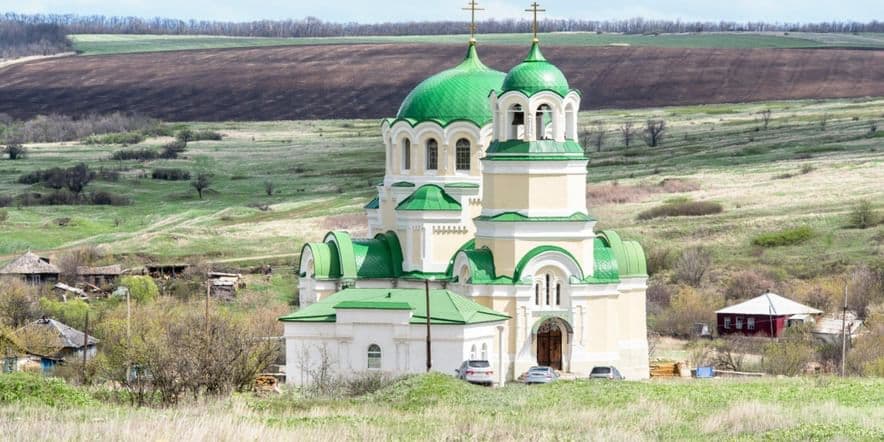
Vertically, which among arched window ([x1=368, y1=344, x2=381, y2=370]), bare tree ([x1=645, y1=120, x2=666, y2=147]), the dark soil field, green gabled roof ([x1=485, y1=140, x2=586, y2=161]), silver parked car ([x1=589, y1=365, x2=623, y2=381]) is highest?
the dark soil field

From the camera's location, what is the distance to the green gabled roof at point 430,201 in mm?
43969

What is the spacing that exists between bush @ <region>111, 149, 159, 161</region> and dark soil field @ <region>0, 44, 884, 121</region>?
14.7 m

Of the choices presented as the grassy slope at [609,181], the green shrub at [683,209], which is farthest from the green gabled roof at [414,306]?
the green shrub at [683,209]

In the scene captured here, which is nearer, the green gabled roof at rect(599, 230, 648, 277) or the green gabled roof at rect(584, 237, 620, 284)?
the green gabled roof at rect(584, 237, 620, 284)

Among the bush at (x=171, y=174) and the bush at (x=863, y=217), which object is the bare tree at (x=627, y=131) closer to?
the bush at (x=171, y=174)

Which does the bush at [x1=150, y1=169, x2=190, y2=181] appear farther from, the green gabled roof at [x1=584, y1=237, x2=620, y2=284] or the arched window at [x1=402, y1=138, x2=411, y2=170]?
the green gabled roof at [x1=584, y1=237, x2=620, y2=284]

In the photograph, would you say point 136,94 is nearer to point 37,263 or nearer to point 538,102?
point 37,263

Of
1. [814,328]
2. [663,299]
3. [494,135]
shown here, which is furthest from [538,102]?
[663,299]

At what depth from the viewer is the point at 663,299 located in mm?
59250

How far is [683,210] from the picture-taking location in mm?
77188

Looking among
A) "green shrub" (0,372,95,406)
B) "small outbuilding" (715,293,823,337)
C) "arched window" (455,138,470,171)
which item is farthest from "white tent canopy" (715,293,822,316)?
"green shrub" (0,372,95,406)

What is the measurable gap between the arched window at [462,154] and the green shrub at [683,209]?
3159 cm

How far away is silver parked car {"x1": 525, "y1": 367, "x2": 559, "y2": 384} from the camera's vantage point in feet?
128

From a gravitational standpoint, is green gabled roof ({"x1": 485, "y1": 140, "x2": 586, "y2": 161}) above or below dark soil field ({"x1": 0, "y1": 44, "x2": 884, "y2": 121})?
below
